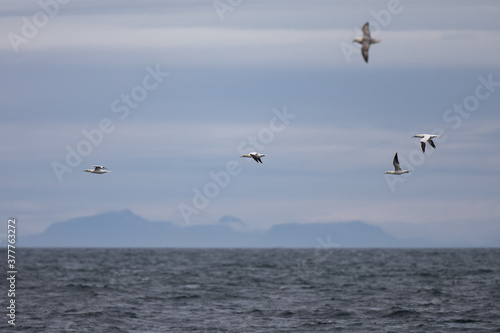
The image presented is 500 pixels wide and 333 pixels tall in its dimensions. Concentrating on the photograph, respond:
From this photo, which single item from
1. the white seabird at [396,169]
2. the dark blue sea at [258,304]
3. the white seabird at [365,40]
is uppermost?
the white seabird at [365,40]

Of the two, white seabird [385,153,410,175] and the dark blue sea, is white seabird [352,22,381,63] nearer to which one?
white seabird [385,153,410,175]

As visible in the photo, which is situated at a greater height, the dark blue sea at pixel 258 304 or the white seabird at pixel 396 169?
the white seabird at pixel 396 169

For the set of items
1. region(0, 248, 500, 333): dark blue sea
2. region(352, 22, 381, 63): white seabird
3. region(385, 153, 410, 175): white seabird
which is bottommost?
region(0, 248, 500, 333): dark blue sea

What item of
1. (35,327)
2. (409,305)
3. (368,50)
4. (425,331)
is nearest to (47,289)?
(35,327)

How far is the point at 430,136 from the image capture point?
41938 mm

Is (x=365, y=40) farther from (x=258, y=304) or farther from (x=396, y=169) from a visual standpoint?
(x=258, y=304)

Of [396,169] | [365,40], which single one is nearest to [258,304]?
[396,169]

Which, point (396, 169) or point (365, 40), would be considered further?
point (396, 169)

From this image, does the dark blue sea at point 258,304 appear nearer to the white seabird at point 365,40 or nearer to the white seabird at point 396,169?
Answer: the white seabird at point 396,169

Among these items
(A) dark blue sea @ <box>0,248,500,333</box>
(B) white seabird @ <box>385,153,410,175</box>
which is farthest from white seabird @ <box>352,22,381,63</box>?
(A) dark blue sea @ <box>0,248,500,333</box>

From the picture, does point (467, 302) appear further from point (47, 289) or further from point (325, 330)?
point (47, 289)

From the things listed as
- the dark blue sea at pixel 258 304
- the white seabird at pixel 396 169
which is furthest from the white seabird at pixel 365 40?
the dark blue sea at pixel 258 304

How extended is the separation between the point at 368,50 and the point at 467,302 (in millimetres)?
25170

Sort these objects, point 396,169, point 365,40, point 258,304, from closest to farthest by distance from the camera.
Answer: point 365,40 → point 396,169 → point 258,304
